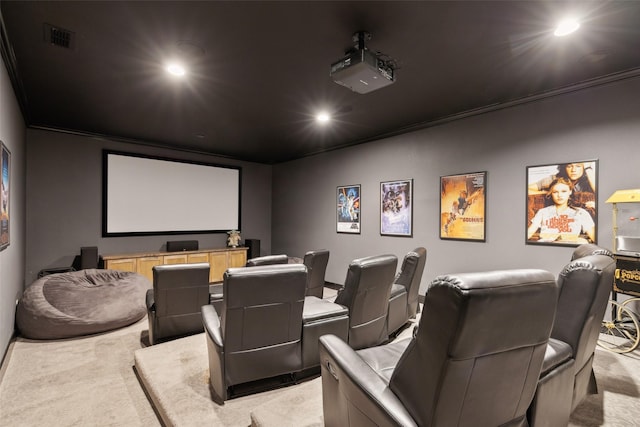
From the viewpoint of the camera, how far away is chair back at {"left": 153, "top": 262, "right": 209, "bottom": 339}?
2.90 metres

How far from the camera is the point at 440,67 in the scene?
304 centimetres

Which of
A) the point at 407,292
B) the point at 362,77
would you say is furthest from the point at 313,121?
the point at 407,292

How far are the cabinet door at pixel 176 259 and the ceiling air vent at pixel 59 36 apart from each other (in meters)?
4.03

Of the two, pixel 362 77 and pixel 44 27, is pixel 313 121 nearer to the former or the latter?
pixel 362 77

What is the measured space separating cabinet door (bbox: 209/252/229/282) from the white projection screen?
0.71m

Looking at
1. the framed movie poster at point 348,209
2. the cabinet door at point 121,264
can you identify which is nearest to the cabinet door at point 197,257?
the cabinet door at point 121,264

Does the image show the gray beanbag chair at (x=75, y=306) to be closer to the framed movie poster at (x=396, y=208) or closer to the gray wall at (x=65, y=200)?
the gray wall at (x=65, y=200)

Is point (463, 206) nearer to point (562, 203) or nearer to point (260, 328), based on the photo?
point (562, 203)

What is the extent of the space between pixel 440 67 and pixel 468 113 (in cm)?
144

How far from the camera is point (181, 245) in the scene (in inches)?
247

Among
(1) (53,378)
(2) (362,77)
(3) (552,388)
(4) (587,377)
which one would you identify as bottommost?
(1) (53,378)

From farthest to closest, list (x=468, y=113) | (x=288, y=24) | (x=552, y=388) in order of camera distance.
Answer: (x=468, y=113)
(x=288, y=24)
(x=552, y=388)

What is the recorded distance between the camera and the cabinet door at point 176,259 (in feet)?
19.4

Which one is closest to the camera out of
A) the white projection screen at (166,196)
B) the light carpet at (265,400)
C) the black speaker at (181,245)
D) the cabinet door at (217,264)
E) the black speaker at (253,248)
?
the light carpet at (265,400)
